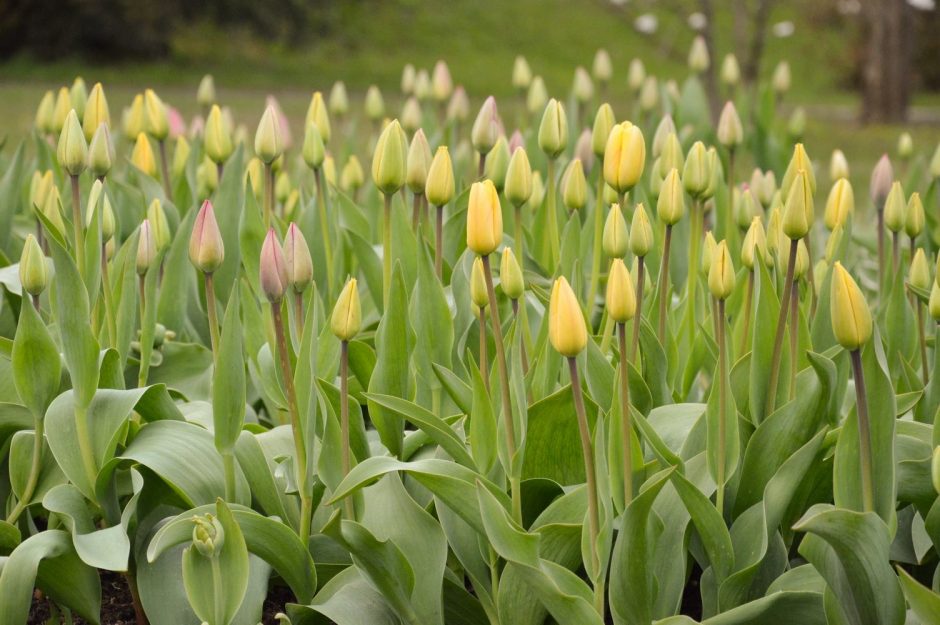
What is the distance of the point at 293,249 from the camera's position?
5.62ft

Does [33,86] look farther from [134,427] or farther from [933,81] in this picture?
[933,81]

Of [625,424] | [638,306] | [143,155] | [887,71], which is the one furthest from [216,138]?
[887,71]

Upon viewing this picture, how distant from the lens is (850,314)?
4.66 feet

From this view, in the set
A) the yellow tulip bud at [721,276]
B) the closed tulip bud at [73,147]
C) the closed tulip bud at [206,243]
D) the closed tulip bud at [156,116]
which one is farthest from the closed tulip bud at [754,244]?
the closed tulip bud at [156,116]

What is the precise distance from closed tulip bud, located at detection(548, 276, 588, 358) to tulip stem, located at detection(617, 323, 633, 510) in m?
0.10

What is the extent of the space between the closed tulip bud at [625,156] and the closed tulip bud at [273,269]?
557mm

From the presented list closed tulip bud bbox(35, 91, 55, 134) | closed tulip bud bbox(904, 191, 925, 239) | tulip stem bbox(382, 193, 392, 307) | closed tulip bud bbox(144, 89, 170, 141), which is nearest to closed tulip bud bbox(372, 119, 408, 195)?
tulip stem bbox(382, 193, 392, 307)

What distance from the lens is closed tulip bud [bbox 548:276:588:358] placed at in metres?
1.44

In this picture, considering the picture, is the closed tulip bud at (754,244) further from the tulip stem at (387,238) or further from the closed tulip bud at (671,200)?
the tulip stem at (387,238)

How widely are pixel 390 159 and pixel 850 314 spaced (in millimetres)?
847

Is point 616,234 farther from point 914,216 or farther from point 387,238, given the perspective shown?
point 914,216

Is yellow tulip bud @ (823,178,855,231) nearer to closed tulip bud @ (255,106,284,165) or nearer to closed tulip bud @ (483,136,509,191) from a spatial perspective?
closed tulip bud @ (483,136,509,191)

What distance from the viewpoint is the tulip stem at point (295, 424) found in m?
1.66

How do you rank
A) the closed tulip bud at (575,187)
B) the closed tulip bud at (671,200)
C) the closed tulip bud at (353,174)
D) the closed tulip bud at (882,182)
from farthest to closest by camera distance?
the closed tulip bud at (353,174)
the closed tulip bud at (882,182)
the closed tulip bud at (575,187)
the closed tulip bud at (671,200)
